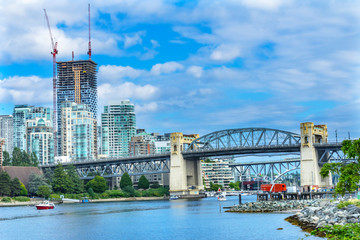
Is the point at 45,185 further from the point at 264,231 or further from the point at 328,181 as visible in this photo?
the point at 264,231

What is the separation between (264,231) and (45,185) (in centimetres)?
12161

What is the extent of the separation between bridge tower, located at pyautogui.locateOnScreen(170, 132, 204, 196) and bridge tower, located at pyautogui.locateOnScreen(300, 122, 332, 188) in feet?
144

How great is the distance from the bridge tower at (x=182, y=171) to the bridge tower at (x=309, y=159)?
43.8 metres

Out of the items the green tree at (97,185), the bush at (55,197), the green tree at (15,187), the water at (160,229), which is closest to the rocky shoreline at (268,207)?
the water at (160,229)

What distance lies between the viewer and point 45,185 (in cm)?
17112

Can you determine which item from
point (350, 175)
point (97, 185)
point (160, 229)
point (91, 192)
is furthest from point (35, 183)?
point (350, 175)

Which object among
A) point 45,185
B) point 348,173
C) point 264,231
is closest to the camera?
point 348,173

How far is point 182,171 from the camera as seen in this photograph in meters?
184

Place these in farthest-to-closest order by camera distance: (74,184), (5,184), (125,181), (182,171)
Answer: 1. (125,181)
2. (182,171)
3. (74,184)
4. (5,184)

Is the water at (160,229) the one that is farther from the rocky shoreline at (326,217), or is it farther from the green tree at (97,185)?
the green tree at (97,185)

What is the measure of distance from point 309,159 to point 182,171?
45.7 metres

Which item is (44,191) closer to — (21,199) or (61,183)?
(21,199)

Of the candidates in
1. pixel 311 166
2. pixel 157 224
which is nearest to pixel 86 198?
pixel 311 166

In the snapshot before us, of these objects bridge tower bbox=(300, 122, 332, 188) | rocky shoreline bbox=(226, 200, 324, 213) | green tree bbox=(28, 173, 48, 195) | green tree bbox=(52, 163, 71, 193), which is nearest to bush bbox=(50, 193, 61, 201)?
green tree bbox=(52, 163, 71, 193)
